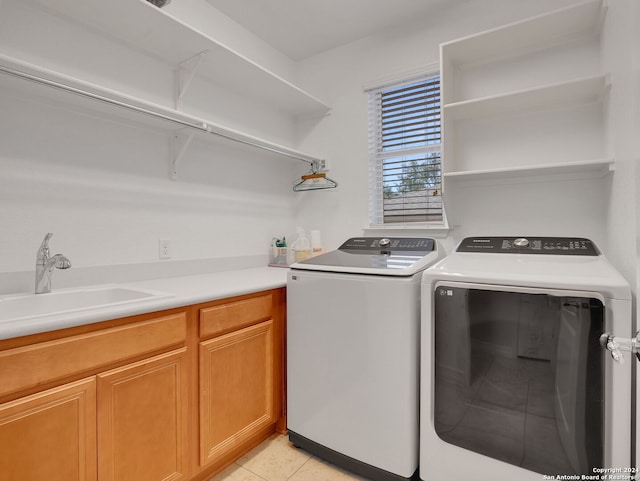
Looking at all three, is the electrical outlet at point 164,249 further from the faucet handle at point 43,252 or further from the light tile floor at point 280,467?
the light tile floor at point 280,467

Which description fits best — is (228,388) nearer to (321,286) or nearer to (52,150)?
(321,286)

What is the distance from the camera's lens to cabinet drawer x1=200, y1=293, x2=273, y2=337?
4.98 ft

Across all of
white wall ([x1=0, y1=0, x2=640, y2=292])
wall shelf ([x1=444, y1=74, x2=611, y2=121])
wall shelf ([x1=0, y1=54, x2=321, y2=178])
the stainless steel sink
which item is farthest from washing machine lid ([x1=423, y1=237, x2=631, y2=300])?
wall shelf ([x1=0, y1=54, x2=321, y2=178])

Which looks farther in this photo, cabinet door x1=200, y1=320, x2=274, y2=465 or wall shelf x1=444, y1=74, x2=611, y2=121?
wall shelf x1=444, y1=74, x2=611, y2=121

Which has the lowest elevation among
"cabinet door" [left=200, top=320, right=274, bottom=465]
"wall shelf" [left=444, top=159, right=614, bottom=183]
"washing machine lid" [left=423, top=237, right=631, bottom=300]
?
"cabinet door" [left=200, top=320, right=274, bottom=465]

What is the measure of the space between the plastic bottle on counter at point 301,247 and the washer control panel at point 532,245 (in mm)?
1055

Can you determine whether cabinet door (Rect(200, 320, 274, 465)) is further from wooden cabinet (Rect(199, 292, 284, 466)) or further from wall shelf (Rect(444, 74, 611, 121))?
wall shelf (Rect(444, 74, 611, 121))

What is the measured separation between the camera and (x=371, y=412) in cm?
157

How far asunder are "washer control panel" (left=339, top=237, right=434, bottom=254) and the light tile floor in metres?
1.16

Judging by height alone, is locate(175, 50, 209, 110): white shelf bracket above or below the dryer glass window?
above

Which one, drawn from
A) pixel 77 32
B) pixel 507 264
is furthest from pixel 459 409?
pixel 77 32

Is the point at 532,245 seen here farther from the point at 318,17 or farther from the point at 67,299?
the point at 67,299

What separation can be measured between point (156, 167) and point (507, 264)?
73.5 inches

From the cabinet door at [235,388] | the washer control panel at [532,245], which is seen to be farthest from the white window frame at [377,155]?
the cabinet door at [235,388]
